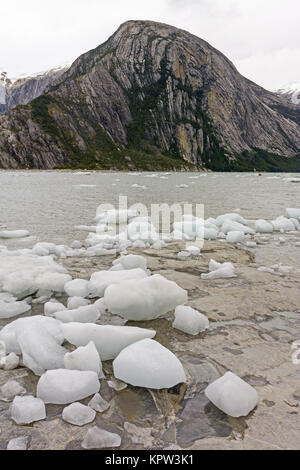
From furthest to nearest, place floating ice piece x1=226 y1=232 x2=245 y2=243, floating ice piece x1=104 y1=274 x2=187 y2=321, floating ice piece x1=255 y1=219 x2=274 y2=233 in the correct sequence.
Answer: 1. floating ice piece x1=255 y1=219 x2=274 y2=233
2. floating ice piece x1=226 y1=232 x2=245 y2=243
3. floating ice piece x1=104 y1=274 x2=187 y2=321

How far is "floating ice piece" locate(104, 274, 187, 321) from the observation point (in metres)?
3.21

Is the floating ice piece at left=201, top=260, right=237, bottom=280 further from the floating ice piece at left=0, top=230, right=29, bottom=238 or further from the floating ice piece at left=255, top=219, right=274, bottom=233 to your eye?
the floating ice piece at left=0, top=230, right=29, bottom=238

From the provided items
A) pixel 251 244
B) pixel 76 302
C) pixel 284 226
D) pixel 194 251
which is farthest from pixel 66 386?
pixel 284 226

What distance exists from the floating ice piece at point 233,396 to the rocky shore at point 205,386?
0.04 meters

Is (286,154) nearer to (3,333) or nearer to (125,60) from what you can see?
(125,60)

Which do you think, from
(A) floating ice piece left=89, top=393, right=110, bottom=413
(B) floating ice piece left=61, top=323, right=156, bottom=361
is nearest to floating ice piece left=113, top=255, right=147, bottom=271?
(B) floating ice piece left=61, top=323, right=156, bottom=361

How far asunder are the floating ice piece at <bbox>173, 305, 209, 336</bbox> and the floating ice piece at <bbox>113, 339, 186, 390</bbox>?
0.75 m

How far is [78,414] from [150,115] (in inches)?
6163

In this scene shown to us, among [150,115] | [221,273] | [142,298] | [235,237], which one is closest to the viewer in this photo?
[142,298]

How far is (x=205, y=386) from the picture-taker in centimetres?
221

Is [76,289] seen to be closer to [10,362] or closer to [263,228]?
[10,362]

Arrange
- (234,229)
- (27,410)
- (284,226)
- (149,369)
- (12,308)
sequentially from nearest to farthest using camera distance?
(27,410), (149,369), (12,308), (234,229), (284,226)

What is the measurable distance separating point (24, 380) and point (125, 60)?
564ft

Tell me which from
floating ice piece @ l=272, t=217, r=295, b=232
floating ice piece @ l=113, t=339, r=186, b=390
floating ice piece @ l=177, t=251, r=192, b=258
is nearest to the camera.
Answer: floating ice piece @ l=113, t=339, r=186, b=390
